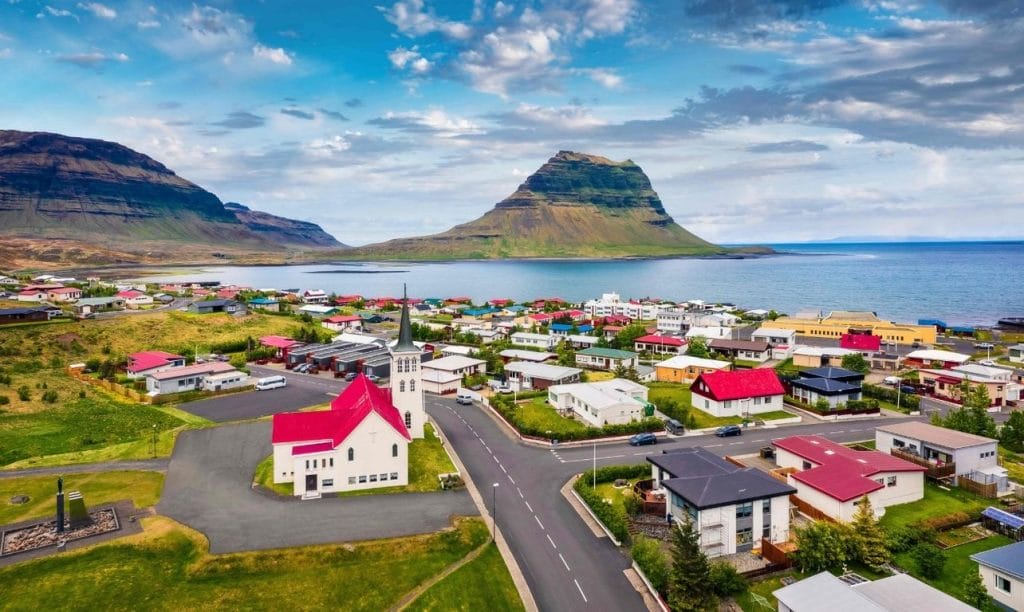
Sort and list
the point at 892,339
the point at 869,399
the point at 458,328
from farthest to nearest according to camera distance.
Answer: the point at 458,328
the point at 892,339
the point at 869,399

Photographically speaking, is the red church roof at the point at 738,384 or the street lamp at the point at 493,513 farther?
the red church roof at the point at 738,384

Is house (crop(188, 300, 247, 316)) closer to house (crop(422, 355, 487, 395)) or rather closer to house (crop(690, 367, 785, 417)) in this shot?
house (crop(422, 355, 487, 395))

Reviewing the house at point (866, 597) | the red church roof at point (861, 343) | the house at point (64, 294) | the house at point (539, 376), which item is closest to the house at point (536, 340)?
the house at point (539, 376)

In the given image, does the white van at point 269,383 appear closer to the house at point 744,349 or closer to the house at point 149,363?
the house at point 149,363

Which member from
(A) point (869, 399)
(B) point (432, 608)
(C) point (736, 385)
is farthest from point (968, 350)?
(B) point (432, 608)

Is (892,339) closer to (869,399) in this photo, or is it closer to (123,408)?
(869,399)

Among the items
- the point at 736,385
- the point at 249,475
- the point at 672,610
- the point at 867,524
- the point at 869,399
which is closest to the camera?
the point at 672,610
